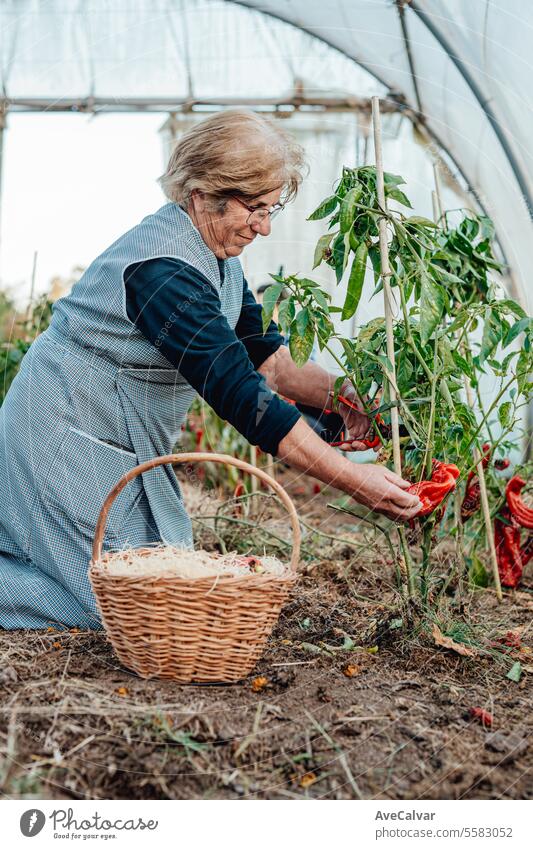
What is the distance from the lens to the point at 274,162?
181cm

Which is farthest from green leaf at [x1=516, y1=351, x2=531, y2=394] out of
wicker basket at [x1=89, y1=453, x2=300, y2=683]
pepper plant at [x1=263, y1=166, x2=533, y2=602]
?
wicker basket at [x1=89, y1=453, x2=300, y2=683]

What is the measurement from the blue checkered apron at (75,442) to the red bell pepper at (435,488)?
0.62 meters

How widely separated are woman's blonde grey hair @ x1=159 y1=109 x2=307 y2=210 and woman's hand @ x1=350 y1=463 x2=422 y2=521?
2.15 feet

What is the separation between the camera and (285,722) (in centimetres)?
149

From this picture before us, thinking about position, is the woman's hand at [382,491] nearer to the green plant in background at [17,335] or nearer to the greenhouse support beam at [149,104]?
the greenhouse support beam at [149,104]

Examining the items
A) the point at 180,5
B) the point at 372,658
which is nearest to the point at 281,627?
the point at 372,658

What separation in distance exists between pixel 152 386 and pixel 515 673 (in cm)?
102

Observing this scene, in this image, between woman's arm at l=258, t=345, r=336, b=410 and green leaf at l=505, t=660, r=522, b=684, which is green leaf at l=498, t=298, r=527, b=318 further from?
green leaf at l=505, t=660, r=522, b=684

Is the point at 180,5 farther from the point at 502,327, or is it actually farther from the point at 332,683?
the point at 332,683

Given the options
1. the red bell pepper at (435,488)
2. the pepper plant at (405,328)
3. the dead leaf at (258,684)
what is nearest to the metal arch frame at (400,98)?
the pepper plant at (405,328)

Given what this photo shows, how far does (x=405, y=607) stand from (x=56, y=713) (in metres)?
0.80

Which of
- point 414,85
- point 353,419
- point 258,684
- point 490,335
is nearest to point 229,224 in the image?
point 353,419

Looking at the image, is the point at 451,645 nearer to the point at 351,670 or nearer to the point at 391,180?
the point at 351,670

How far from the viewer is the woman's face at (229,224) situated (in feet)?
6.10
